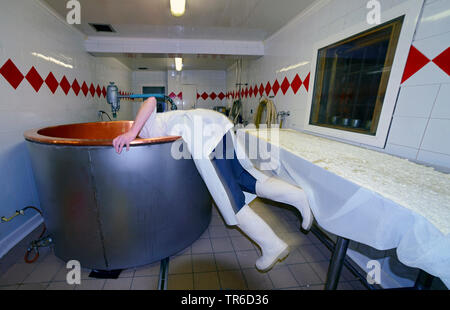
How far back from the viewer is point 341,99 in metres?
1.88

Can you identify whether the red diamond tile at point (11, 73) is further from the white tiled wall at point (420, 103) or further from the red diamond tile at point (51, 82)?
the white tiled wall at point (420, 103)

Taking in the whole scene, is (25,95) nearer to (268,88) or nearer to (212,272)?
(212,272)

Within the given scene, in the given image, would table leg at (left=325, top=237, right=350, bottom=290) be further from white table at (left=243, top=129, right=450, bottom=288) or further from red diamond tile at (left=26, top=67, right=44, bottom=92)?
red diamond tile at (left=26, top=67, right=44, bottom=92)

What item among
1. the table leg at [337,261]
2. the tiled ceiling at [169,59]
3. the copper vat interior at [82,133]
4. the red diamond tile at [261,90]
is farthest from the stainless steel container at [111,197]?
the tiled ceiling at [169,59]

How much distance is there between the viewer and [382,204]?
568mm

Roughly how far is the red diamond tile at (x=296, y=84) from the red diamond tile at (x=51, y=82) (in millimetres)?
2842

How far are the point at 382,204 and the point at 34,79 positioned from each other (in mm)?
2827

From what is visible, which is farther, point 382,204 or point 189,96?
point 189,96

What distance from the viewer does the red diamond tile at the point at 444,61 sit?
38.4 inches

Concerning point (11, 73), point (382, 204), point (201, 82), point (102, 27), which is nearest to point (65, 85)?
point (11, 73)

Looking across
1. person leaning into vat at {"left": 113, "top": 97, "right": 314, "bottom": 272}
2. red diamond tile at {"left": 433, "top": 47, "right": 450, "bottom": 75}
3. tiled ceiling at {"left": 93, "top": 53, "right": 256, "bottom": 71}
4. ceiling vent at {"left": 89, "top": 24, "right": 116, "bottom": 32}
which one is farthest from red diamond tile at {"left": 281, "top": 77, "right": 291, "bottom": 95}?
ceiling vent at {"left": 89, "top": 24, "right": 116, "bottom": 32}
